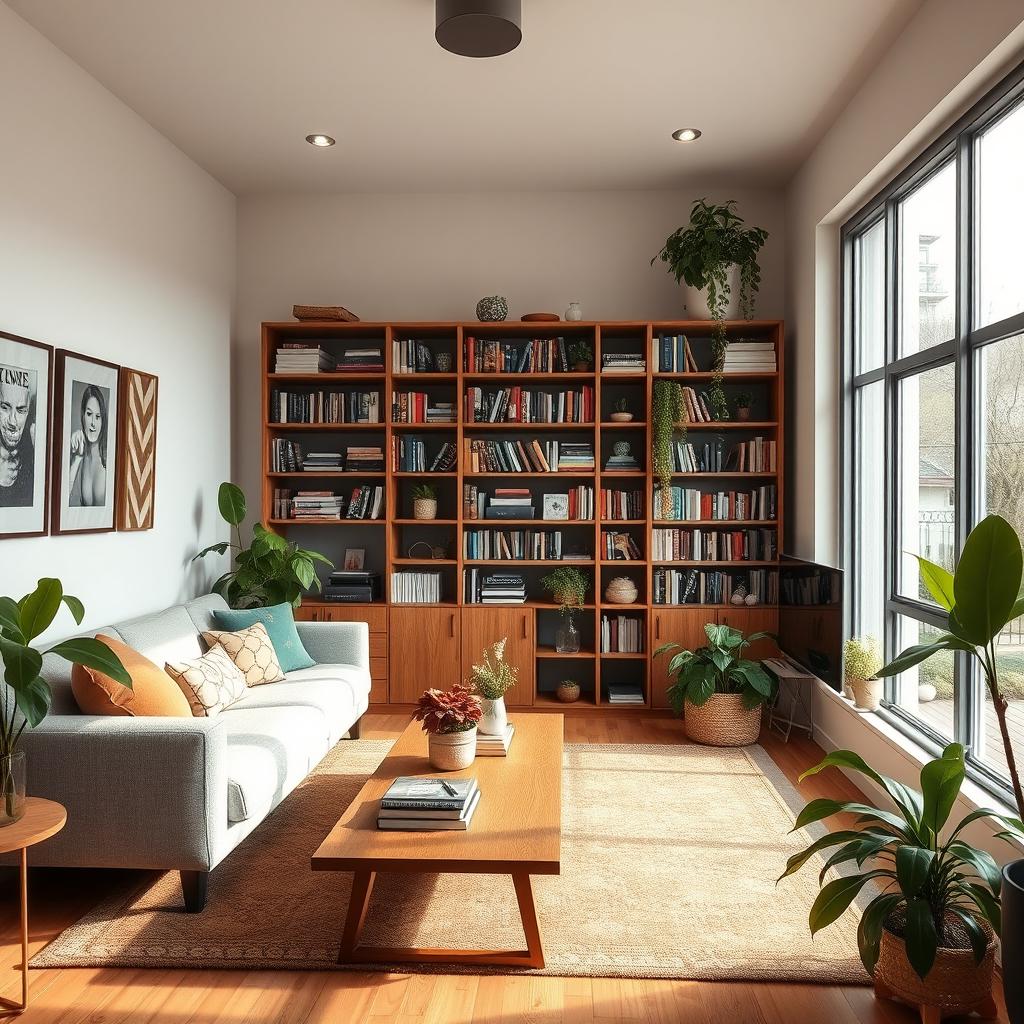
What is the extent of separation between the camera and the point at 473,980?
2.37 m

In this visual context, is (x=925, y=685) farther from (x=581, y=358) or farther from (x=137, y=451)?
(x=137, y=451)

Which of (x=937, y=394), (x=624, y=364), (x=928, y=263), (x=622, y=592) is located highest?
(x=928, y=263)

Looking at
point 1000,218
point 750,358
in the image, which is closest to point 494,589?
point 750,358

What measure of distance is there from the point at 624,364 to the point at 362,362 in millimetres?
1557

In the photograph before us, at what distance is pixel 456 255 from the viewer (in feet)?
17.9

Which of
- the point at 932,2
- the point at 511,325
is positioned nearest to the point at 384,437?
the point at 511,325

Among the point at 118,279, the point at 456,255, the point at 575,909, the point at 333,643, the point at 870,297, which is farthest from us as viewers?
the point at 456,255

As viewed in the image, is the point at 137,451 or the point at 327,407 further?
the point at 327,407

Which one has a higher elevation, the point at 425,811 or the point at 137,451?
the point at 137,451

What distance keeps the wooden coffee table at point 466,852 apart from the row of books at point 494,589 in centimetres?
241

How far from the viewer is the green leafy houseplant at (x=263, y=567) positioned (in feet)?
15.8

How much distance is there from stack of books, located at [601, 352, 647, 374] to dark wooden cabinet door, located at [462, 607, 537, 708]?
150 centimetres

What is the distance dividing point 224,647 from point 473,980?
83.4 inches

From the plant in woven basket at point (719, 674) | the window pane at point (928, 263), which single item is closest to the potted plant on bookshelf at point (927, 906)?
the window pane at point (928, 263)
